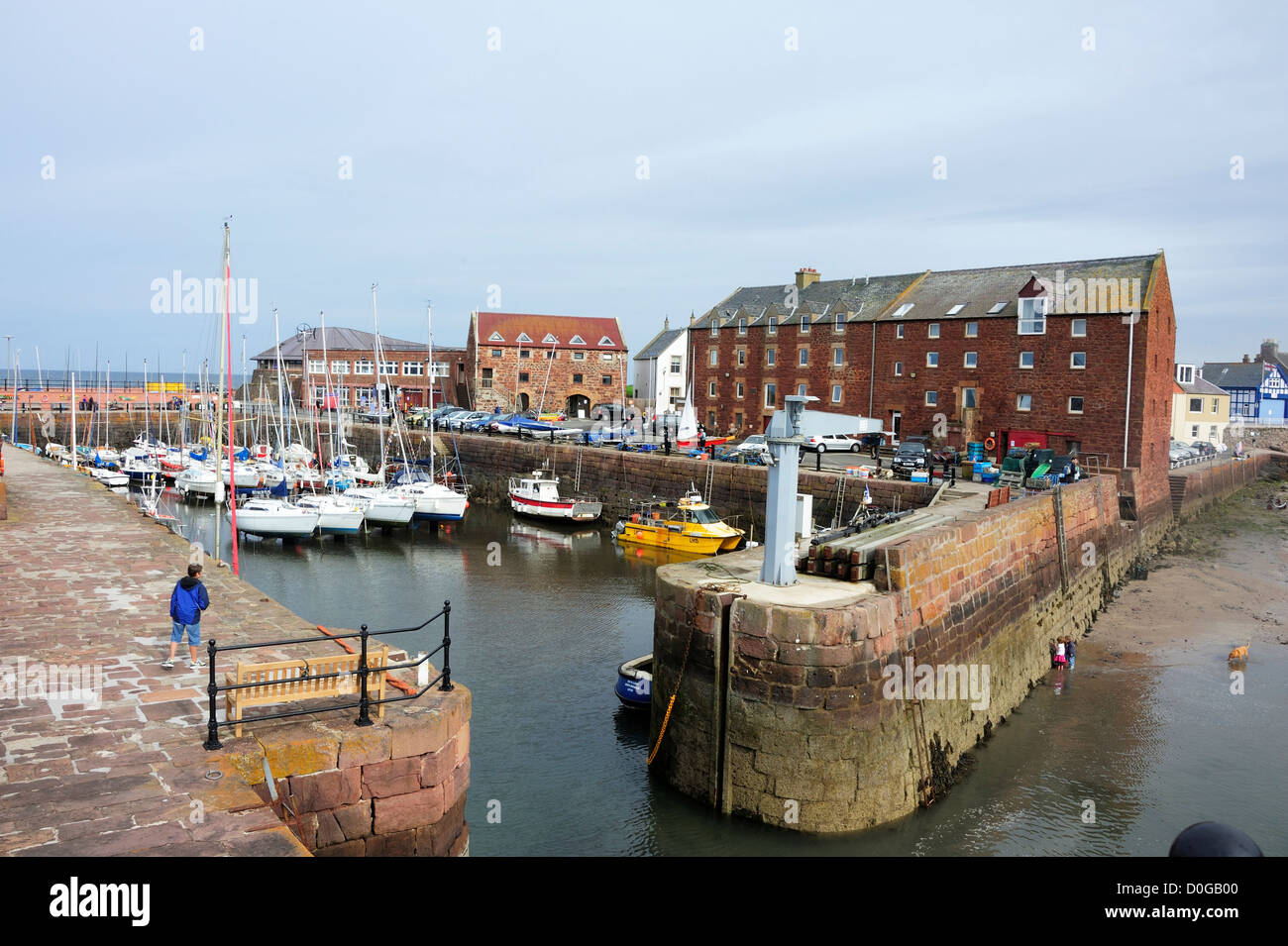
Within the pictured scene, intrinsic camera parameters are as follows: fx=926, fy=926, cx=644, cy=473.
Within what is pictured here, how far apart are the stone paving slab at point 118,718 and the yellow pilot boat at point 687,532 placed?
2050 centimetres

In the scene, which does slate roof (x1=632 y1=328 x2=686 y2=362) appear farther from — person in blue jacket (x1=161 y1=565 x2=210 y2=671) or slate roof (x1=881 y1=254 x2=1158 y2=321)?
person in blue jacket (x1=161 y1=565 x2=210 y2=671)

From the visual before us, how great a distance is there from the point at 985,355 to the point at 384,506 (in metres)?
27.7

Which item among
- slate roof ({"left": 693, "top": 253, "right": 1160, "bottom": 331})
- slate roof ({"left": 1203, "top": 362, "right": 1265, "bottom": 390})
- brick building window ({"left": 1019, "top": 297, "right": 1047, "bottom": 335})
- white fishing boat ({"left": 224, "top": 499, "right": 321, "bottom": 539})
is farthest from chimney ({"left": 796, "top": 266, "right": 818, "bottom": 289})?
Result: slate roof ({"left": 1203, "top": 362, "right": 1265, "bottom": 390})

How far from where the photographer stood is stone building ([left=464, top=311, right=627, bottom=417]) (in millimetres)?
74562

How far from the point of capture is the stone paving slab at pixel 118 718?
640 centimetres

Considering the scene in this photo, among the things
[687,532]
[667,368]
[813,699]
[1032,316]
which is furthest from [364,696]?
[667,368]

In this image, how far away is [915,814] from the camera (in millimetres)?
13867

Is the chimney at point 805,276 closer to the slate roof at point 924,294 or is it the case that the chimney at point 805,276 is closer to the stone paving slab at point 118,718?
the slate roof at point 924,294

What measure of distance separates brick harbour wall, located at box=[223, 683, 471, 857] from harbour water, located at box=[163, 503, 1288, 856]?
15.0 feet

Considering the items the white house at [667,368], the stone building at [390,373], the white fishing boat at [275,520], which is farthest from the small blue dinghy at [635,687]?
the stone building at [390,373]

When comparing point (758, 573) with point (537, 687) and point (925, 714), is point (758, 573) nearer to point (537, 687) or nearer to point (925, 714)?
point (925, 714)

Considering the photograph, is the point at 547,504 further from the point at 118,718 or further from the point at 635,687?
the point at 118,718
